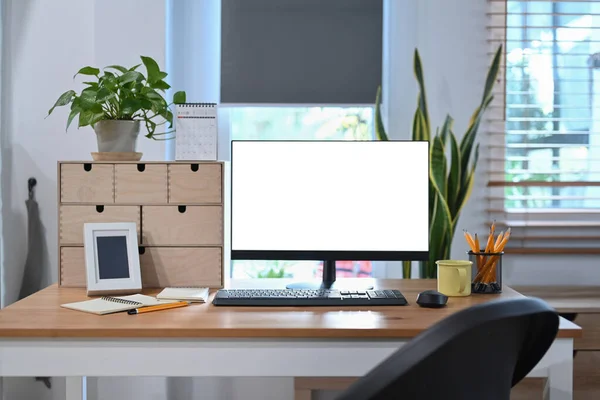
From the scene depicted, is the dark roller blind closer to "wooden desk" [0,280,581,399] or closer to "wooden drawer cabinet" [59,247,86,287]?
"wooden drawer cabinet" [59,247,86,287]

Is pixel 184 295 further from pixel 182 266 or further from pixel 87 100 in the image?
pixel 87 100

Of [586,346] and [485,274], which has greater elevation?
[485,274]

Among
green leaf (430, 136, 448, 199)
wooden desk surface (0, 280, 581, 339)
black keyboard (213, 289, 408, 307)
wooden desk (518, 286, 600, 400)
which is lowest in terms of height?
wooden desk (518, 286, 600, 400)

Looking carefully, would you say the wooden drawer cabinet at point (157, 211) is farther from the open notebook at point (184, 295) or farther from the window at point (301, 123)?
the window at point (301, 123)

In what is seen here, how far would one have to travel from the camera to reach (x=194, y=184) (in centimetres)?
195

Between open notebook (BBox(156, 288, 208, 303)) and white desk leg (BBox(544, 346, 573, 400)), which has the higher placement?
open notebook (BBox(156, 288, 208, 303))

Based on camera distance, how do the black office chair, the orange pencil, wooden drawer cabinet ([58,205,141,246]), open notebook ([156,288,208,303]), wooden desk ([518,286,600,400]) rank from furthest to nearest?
wooden desk ([518,286,600,400]) → wooden drawer cabinet ([58,205,141,246]) → open notebook ([156,288,208,303]) → the orange pencil → the black office chair

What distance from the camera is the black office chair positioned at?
667mm

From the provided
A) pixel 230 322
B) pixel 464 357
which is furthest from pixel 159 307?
pixel 464 357

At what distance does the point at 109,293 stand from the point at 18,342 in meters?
0.37

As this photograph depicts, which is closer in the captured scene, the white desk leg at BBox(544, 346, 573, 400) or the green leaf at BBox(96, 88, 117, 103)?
the white desk leg at BBox(544, 346, 573, 400)

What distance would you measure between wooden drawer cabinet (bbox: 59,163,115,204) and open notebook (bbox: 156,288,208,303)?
1.19ft

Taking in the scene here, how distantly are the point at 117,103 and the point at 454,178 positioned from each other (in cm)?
130

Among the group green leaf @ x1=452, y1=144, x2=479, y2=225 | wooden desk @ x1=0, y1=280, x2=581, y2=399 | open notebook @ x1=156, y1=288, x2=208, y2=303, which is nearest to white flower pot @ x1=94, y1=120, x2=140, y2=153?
open notebook @ x1=156, y1=288, x2=208, y2=303
